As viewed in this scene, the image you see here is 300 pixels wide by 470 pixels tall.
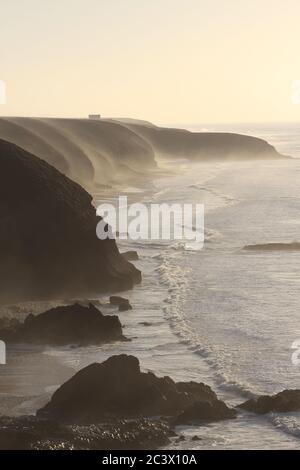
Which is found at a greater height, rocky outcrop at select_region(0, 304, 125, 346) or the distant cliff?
the distant cliff

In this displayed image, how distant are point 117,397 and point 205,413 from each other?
1.55m

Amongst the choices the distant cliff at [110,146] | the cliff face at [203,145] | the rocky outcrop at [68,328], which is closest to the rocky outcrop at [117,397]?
the rocky outcrop at [68,328]

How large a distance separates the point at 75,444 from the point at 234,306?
14581 millimetres

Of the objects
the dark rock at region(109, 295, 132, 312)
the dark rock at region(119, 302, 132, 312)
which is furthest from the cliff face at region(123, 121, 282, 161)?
the dark rock at region(119, 302, 132, 312)

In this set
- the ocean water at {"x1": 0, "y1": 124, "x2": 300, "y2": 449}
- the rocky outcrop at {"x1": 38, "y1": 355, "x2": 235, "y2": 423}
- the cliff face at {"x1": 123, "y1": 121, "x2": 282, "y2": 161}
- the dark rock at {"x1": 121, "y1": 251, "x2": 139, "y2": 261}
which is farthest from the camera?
the cliff face at {"x1": 123, "y1": 121, "x2": 282, "y2": 161}

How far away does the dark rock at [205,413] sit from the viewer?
1891 cm

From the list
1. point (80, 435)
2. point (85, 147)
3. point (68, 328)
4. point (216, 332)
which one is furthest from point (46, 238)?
point (85, 147)

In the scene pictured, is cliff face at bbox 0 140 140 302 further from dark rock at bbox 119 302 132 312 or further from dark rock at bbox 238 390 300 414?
dark rock at bbox 238 390 300 414

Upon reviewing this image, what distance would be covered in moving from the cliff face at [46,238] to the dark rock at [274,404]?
12.0m

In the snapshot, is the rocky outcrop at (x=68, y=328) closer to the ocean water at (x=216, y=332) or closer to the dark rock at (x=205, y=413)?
the ocean water at (x=216, y=332)

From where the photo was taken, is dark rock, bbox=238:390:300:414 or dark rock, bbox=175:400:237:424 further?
dark rock, bbox=238:390:300:414

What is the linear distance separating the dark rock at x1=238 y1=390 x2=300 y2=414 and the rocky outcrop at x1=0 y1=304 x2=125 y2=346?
640 centimetres

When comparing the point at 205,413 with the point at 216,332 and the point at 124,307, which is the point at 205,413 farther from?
the point at 124,307

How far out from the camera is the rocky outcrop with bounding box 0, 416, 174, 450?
1689 centimetres
